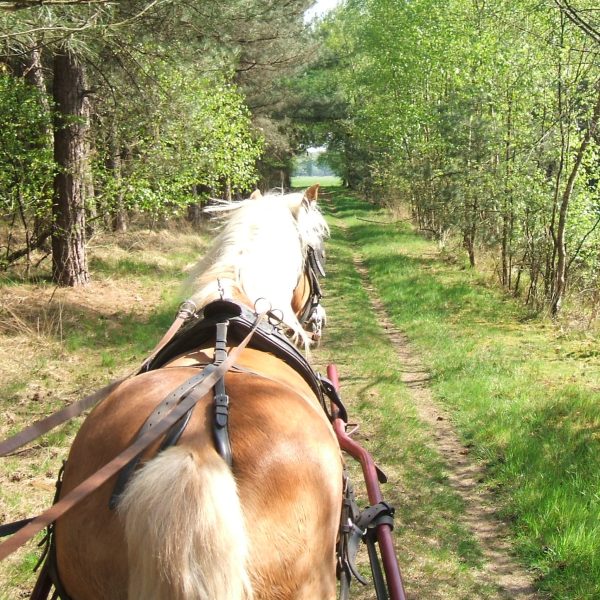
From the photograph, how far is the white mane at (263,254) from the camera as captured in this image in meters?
2.97

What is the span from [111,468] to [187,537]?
0.84 feet

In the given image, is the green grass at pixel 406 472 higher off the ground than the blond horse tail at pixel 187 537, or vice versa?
the blond horse tail at pixel 187 537

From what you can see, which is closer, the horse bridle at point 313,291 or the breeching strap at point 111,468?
the breeching strap at point 111,468

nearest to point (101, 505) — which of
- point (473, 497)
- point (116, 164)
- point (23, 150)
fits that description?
point (473, 497)

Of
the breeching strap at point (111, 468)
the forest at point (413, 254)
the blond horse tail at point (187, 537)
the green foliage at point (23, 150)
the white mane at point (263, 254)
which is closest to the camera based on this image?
the breeching strap at point (111, 468)

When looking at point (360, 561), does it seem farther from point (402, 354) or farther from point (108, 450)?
point (402, 354)

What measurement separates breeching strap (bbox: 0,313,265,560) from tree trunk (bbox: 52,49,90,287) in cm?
835

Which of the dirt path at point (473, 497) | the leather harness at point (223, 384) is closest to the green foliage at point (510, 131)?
the dirt path at point (473, 497)

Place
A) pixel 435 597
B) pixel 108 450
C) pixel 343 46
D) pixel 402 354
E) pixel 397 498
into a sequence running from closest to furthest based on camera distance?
pixel 108 450
pixel 435 597
pixel 397 498
pixel 402 354
pixel 343 46

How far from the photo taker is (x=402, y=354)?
8.72 metres

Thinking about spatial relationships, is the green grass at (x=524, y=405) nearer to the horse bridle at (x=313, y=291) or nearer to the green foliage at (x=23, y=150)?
the horse bridle at (x=313, y=291)

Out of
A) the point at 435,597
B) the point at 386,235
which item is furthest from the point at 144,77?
the point at 386,235

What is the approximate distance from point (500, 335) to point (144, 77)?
271 inches

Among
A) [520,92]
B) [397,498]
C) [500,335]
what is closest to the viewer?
[397,498]
